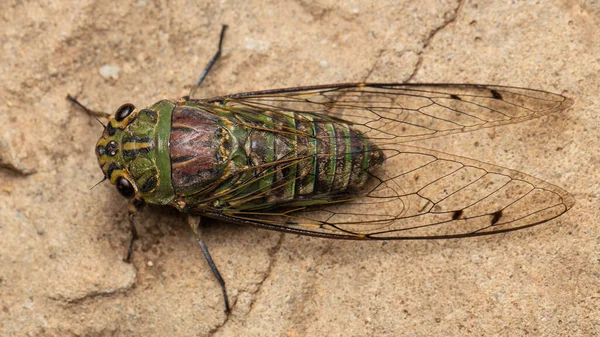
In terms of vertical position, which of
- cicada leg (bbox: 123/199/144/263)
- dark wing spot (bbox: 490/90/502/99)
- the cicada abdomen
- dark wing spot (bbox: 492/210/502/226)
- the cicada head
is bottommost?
cicada leg (bbox: 123/199/144/263)

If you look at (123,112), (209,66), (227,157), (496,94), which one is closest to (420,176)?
(496,94)

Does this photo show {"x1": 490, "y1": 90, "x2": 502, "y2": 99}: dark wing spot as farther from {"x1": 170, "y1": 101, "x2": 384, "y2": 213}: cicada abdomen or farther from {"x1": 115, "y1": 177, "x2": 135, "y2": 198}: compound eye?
{"x1": 115, "y1": 177, "x2": 135, "y2": 198}: compound eye

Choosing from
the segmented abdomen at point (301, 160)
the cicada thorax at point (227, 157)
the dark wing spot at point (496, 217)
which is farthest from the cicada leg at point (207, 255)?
the dark wing spot at point (496, 217)

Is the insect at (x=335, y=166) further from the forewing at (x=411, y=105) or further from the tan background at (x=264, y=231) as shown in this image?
the tan background at (x=264, y=231)

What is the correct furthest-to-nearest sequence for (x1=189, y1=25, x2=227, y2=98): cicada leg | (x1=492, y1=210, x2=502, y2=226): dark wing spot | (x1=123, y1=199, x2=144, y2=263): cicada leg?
(x1=189, y1=25, x2=227, y2=98): cicada leg, (x1=123, y1=199, x2=144, y2=263): cicada leg, (x1=492, y1=210, x2=502, y2=226): dark wing spot

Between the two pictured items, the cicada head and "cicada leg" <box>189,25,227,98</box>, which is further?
"cicada leg" <box>189,25,227,98</box>

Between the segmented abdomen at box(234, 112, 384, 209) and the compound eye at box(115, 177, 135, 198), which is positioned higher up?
the segmented abdomen at box(234, 112, 384, 209)

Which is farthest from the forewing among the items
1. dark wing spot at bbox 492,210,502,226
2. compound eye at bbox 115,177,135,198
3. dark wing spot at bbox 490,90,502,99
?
compound eye at bbox 115,177,135,198

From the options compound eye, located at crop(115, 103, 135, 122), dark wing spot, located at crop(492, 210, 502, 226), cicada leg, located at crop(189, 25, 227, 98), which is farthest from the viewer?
cicada leg, located at crop(189, 25, 227, 98)
